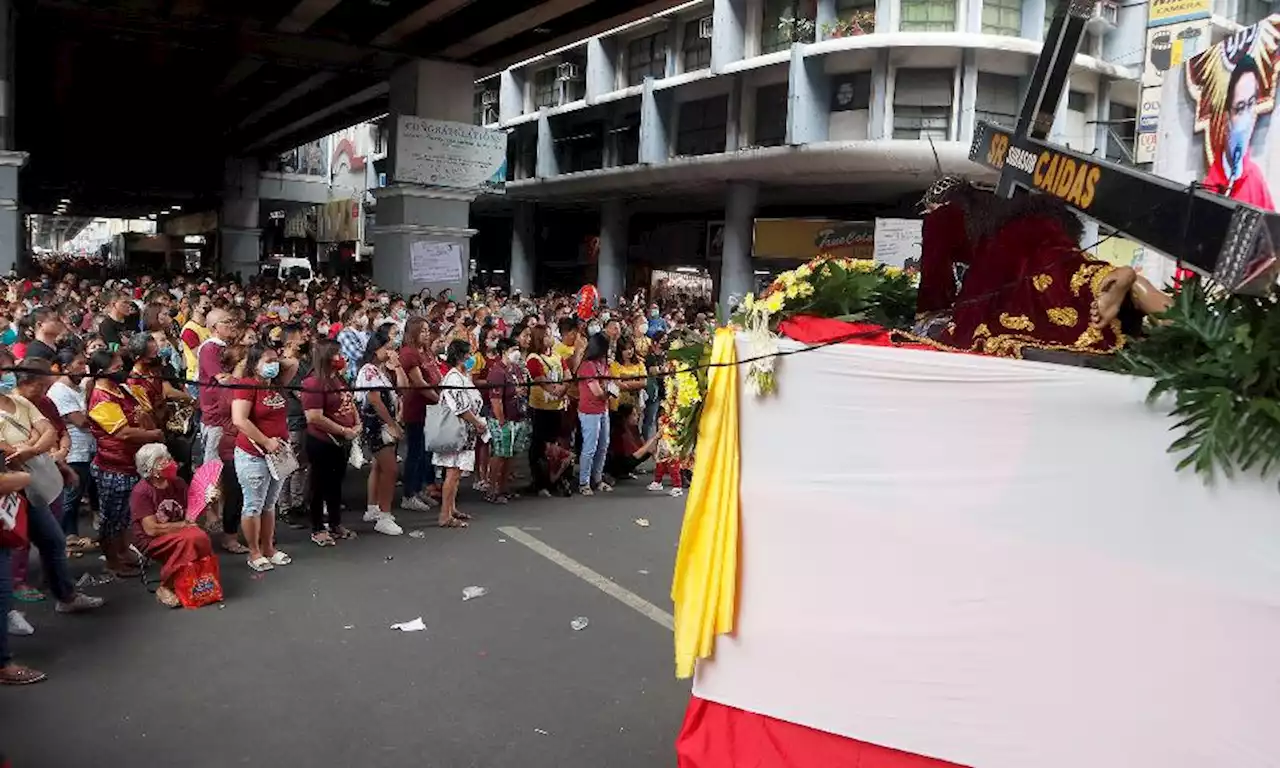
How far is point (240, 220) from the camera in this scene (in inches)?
1297

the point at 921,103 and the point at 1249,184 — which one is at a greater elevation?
the point at 921,103

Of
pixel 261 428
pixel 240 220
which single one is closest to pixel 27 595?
pixel 261 428

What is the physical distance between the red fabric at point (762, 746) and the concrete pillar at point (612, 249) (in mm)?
24738

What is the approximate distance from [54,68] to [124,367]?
18357 millimetres

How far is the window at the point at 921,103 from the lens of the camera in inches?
784

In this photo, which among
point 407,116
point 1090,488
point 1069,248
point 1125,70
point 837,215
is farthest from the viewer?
point 837,215

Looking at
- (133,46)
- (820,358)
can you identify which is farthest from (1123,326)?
(133,46)

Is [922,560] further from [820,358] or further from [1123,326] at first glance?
[1123,326]

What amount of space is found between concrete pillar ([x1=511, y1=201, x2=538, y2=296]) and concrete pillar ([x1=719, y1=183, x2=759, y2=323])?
10.6m

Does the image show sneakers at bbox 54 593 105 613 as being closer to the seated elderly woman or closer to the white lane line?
the seated elderly woman

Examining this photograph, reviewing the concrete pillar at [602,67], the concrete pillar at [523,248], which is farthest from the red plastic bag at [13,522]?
the concrete pillar at [523,248]

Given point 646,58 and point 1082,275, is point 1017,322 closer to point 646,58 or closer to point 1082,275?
point 1082,275

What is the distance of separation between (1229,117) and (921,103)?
35.6ft

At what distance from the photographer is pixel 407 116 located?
15.9m
